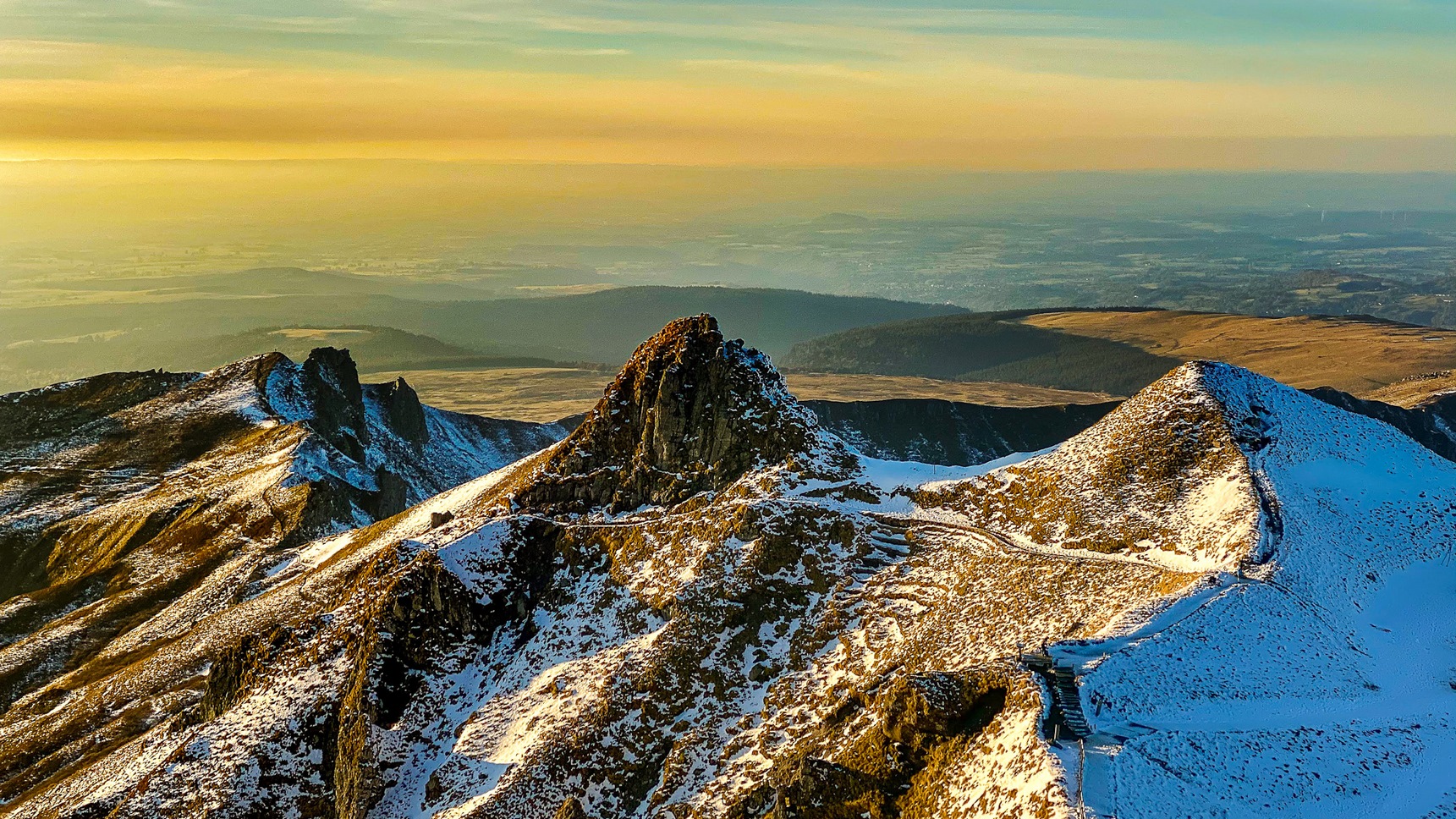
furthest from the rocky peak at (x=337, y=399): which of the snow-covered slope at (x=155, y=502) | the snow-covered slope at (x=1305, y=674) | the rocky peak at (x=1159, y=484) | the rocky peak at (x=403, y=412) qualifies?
the snow-covered slope at (x=1305, y=674)

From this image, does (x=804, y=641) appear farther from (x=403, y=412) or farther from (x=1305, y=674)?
(x=403, y=412)

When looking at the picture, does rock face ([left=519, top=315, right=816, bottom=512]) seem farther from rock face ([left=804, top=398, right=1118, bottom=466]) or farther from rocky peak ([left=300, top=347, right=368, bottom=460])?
rock face ([left=804, top=398, right=1118, bottom=466])

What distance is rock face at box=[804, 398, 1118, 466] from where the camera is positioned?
173375mm

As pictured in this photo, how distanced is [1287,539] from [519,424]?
143374mm

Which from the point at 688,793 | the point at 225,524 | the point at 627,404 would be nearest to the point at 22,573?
the point at 225,524

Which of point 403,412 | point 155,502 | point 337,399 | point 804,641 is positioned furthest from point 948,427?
point 804,641

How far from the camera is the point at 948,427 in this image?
18025cm

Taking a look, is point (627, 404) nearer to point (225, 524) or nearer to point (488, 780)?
point (488, 780)

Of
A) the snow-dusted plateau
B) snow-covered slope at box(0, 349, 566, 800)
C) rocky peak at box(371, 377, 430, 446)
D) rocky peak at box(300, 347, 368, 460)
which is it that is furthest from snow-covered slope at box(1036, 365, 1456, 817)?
rocky peak at box(371, 377, 430, 446)

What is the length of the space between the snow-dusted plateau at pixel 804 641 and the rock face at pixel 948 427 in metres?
97.6

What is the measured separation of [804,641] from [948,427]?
128 metres

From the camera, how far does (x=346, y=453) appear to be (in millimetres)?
130625

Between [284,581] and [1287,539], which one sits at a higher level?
[1287,539]

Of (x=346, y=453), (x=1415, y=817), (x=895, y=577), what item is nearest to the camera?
(x=1415, y=817)
